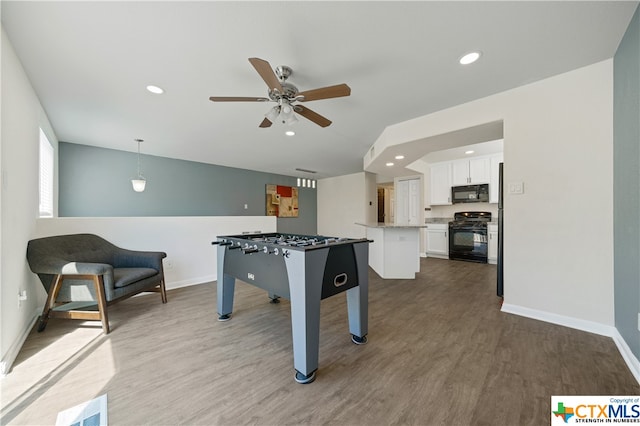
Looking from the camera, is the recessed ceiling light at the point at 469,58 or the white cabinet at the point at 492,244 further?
the white cabinet at the point at 492,244

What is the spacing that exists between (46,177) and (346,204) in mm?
6307

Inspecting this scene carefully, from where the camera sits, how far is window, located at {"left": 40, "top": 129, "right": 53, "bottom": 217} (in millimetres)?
3350

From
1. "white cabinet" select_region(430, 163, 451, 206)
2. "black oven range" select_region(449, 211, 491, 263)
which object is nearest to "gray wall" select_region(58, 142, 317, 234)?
"white cabinet" select_region(430, 163, 451, 206)

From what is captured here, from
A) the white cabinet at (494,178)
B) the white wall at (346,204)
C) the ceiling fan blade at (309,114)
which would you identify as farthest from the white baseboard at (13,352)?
the white cabinet at (494,178)

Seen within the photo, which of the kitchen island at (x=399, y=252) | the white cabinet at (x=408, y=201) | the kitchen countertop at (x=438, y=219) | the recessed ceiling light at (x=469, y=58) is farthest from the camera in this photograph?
the white cabinet at (x=408, y=201)

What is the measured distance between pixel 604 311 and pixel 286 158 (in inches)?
202

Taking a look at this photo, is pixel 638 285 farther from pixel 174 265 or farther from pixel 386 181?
pixel 386 181

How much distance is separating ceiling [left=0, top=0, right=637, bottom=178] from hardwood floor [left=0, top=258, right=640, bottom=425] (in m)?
2.37

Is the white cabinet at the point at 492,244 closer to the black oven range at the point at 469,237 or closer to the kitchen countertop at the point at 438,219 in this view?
the black oven range at the point at 469,237

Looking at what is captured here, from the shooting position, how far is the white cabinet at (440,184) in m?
5.92

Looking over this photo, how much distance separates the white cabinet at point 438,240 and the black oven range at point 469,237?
0.60ft

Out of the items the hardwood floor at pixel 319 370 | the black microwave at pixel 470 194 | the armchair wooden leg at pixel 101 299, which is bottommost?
the hardwood floor at pixel 319 370

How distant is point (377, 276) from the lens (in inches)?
167

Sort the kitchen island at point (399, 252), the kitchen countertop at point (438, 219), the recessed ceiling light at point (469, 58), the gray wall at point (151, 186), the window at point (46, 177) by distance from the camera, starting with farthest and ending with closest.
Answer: the kitchen countertop at point (438, 219) → the gray wall at point (151, 186) → the kitchen island at point (399, 252) → the window at point (46, 177) → the recessed ceiling light at point (469, 58)
